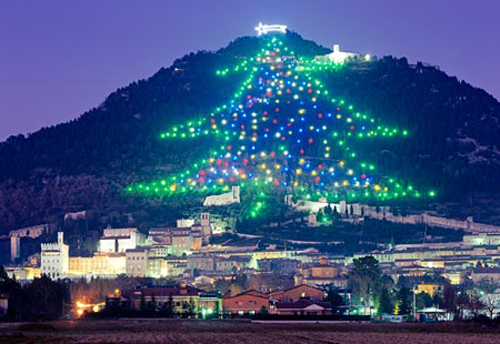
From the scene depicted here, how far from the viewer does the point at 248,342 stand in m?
80.0

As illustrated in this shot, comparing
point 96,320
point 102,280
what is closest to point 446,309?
point 96,320

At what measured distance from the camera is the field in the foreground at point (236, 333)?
8212 cm

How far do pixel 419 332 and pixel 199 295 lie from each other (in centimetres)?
4955

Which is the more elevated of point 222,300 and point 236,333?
point 222,300

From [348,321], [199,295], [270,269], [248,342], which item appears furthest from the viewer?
[270,269]

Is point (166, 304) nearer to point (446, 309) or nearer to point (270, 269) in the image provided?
point (446, 309)

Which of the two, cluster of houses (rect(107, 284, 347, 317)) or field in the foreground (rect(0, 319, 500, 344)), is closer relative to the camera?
field in the foreground (rect(0, 319, 500, 344))

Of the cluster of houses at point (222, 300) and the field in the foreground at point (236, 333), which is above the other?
the cluster of houses at point (222, 300)

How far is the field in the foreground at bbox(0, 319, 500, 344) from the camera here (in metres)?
82.1

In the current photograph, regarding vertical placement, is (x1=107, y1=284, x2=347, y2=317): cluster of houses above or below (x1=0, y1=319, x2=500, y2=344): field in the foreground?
above

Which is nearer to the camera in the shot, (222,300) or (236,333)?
(236,333)

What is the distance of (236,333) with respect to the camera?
9231 cm

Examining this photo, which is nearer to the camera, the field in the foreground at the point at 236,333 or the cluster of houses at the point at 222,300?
the field in the foreground at the point at 236,333

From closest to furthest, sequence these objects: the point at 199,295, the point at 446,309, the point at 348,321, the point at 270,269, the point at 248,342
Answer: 1. the point at 248,342
2. the point at 348,321
3. the point at 446,309
4. the point at 199,295
5. the point at 270,269
